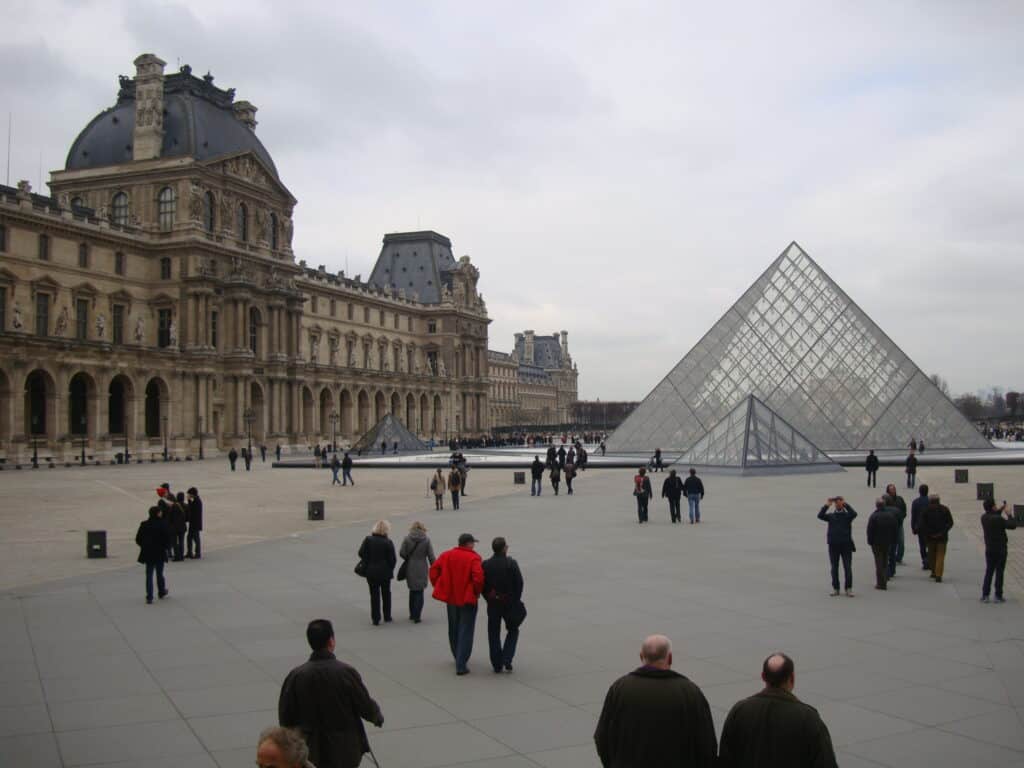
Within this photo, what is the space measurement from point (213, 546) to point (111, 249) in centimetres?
4511

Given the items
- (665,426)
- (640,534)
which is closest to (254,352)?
(665,426)

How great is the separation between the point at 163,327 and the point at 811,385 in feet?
124

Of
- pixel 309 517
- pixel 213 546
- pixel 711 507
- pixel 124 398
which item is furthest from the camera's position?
pixel 124 398

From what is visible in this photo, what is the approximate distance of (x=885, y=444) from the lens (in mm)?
45094

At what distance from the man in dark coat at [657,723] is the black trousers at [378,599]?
5.83m

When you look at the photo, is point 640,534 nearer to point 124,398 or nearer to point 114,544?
point 114,544

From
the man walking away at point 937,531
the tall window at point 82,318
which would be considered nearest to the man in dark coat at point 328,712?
the man walking away at point 937,531

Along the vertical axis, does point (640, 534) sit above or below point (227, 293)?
below

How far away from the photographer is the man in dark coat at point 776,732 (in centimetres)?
369

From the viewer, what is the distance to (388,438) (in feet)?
198

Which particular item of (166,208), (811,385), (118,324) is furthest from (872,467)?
(166,208)

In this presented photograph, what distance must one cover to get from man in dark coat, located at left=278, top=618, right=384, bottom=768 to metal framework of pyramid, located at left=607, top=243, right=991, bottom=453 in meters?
40.4

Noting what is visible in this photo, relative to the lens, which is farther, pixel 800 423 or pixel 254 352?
pixel 254 352

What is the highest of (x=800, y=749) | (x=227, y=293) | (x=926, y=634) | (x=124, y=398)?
(x=227, y=293)
